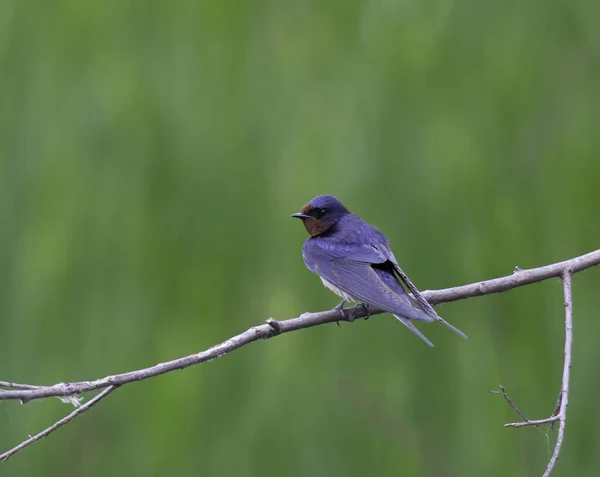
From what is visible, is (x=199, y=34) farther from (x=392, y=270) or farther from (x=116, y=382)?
(x=116, y=382)

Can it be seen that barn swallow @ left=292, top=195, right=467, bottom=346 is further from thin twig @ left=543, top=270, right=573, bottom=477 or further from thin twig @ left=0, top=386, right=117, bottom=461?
thin twig @ left=0, top=386, right=117, bottom=461

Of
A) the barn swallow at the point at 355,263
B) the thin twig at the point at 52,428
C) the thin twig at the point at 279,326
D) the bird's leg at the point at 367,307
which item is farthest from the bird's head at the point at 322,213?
the thin twig at the point at 52,428

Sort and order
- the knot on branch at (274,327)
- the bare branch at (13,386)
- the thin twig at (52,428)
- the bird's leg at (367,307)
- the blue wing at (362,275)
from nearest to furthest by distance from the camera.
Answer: the thin twig at (52,428) → the bare branch at (13,386) → the knot on branch at (274,327) → the blue wing at (362,275) → the bird's leg at (367,307)

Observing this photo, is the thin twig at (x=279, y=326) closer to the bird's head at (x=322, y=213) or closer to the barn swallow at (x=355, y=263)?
the barn swallow at (x=355, y=263)

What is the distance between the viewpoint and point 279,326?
5.73 ft

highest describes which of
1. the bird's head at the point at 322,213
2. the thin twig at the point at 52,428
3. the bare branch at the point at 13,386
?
the bird's head at the point at 322,213

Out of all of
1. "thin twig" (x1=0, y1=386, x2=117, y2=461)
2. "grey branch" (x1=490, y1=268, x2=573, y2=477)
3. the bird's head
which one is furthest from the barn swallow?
"thin twig" (x1=0, y1=386, x2=117, y2=461)

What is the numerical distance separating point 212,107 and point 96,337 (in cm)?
115

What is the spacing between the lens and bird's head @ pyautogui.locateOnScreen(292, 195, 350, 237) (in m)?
2.68

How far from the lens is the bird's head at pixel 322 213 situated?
2678 millimetres

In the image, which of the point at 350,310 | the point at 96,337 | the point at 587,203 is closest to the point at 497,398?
the point at 587,203

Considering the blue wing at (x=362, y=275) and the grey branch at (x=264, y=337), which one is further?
the blue wing at (x=362, y=275)

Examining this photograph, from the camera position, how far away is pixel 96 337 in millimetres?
3146

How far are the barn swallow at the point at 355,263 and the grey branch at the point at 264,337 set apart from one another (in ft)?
0.27
